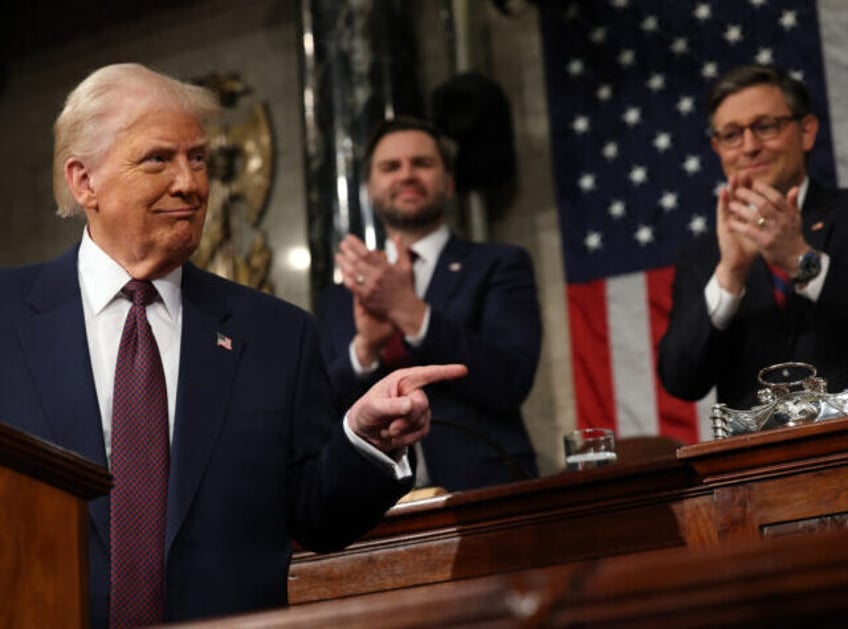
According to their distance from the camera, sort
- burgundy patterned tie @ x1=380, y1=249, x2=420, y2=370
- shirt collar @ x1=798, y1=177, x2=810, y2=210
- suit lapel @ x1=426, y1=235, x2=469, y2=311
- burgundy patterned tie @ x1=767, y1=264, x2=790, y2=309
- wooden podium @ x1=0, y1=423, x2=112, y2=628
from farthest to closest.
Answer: suit lapel @ x1=426, y1=235, x2=469, y2=311 → burgundy patterned tie @ x1=380, y1=249, x2=420, y2=370 → shirt collar @ x1=798, y1=177, x2=810, y2=210 → burgundy patterned tie @ x1=767, y1=264, x2=790, y2=309 → wooden podium @ x1=0, y1=423, x2=112, y2=628

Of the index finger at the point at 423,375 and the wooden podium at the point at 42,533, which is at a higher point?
the index finger at the point at 423,375

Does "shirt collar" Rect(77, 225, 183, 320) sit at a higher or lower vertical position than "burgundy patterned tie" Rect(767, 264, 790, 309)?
higher

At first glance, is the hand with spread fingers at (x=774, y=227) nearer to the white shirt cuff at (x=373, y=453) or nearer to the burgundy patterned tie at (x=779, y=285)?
the burgundy patterned tie at (x=779, y=285)

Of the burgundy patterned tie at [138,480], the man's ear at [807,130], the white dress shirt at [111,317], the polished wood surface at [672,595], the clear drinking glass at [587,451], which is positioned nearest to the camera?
the polished wood surface at [672,595]

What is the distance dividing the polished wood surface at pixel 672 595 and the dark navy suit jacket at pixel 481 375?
297 centimetres

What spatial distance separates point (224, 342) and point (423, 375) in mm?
499

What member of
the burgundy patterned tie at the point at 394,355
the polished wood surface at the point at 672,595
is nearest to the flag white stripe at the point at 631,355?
the burgundy patterned tie at the point at 394,355

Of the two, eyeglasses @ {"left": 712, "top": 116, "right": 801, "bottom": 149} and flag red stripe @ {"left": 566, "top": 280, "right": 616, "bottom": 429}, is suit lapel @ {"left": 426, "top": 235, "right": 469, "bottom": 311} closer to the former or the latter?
eyeglasses @ {"left": 712, "top": 116, "right": 801, "bottom": 149}

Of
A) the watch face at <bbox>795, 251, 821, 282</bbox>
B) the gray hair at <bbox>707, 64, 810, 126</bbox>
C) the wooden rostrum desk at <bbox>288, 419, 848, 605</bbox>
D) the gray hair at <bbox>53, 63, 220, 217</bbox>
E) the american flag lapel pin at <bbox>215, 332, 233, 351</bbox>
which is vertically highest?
the gray hair at <bbox>707, 64, 810, 126</bbox>

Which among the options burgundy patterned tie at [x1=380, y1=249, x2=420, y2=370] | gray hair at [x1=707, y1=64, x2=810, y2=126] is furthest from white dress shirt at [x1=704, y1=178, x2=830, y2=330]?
burgundy patterned tie at [x1=380, y1=249, x2=420, y2=370]

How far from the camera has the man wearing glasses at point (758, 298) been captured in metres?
4.18

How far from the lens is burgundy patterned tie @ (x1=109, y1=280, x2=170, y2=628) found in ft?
9.11

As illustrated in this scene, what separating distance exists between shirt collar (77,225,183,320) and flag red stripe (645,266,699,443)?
3.86 meters

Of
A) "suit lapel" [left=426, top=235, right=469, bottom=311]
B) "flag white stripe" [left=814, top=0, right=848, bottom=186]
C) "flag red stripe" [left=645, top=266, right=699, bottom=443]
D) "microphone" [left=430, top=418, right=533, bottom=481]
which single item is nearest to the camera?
"microphone" [left=430, top=418, right=533, bottom=481]
